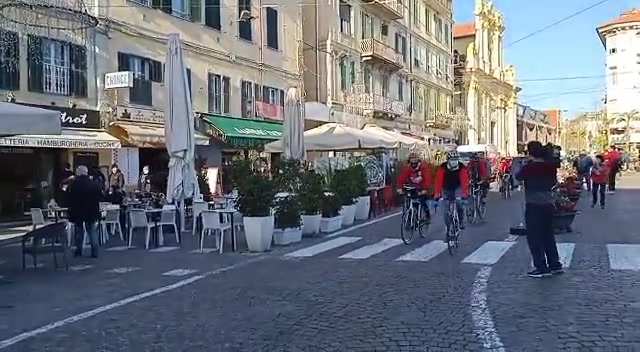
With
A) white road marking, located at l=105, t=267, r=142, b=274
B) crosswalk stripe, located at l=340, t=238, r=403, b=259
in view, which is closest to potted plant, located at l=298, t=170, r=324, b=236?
crosswalk stripe, located at l=340, t=238, r=403, b=259

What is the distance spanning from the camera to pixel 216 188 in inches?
888

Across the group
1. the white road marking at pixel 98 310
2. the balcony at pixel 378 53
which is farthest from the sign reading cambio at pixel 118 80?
the balcony at pixel 378 53

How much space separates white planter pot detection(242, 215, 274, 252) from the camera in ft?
43.4

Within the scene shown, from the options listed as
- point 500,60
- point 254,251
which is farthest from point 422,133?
point 254,251

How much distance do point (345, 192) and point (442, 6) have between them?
4172 cm

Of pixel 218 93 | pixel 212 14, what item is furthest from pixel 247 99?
pixel 212 14

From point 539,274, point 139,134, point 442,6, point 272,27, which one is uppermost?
point 442,6

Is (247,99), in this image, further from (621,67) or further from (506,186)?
(621,67)

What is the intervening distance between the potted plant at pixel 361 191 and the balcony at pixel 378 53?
21.1m

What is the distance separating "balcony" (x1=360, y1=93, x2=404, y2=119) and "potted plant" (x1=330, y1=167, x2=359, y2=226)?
2151 cm

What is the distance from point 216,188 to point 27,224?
545cm

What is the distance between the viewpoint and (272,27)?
32.6 metres

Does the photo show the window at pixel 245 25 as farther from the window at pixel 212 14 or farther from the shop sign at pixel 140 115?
the shop sign at pixel 140 115

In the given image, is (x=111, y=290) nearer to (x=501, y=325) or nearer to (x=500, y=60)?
(x=501, y=325)
